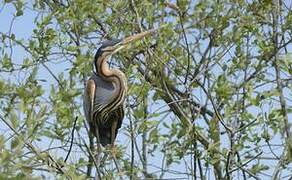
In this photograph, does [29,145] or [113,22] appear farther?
[113,22]

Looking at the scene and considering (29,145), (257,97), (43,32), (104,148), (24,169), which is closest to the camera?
(24,169)

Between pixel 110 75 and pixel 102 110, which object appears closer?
pixel 110 75

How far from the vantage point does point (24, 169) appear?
190 cm

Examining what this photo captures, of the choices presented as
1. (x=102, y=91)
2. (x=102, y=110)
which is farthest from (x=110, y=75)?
(x=102, y=110)

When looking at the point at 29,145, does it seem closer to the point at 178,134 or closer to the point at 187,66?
the point at 178,134

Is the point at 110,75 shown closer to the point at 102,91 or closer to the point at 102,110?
the point at 102,91

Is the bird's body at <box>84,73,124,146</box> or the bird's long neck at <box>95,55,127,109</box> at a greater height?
the bird's long neck at <box>95,55,127,109</box>

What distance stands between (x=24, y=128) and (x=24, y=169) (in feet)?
1.29

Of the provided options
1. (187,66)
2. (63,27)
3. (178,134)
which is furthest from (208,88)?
(63,27)

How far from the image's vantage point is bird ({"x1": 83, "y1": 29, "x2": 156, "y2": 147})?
2.76 meters

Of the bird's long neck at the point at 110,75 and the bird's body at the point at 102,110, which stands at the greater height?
the bird's long neck at the point at 110,75

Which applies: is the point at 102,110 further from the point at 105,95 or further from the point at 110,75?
the point at 110,75

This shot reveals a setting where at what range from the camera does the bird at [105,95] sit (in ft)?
9.07

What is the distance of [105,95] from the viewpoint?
2834mm
